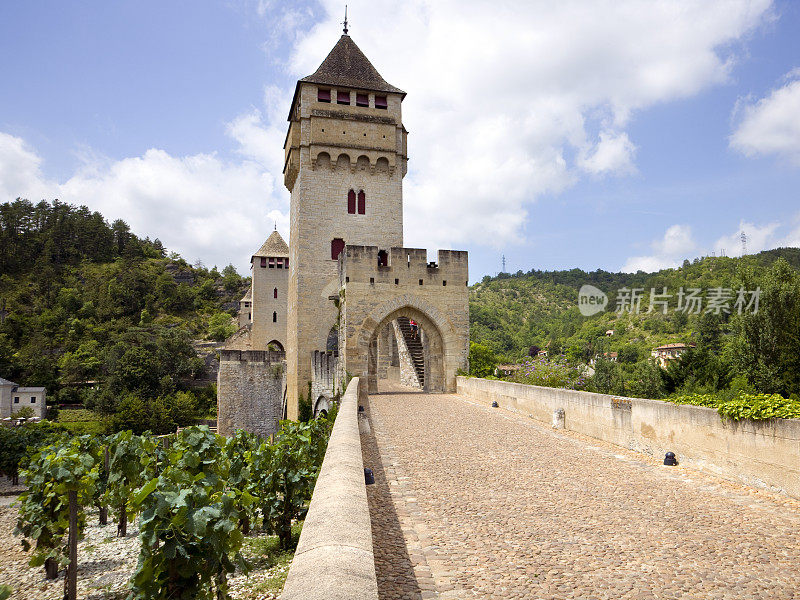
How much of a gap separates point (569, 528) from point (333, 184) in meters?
22.3

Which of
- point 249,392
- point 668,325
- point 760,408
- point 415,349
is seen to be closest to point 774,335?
point 415,349

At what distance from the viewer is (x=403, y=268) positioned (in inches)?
697

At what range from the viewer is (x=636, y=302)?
237 ft

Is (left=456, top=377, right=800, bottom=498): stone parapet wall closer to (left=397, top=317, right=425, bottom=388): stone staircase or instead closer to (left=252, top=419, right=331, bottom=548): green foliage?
(left=252, top=419, right=331, bottom=548): green foliage

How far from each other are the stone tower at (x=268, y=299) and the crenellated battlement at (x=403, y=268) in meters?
26.7

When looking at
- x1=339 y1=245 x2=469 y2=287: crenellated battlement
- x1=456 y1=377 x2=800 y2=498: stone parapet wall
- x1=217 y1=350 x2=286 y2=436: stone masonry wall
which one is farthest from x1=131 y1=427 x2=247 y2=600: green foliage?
x1=217 y1=350 x2=286 y2=436: stone masonry wall

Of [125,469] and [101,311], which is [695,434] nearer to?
[125,469]

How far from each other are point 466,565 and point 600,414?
5.86 m

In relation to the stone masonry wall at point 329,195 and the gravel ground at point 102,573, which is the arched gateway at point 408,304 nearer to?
the stone masonry wall at point 329,195

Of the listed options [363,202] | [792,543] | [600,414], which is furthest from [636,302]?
[792,543]

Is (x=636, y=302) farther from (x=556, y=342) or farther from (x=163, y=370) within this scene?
(x=163, y=370)

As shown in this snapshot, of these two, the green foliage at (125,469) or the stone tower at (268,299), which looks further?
the stone tower at (268,299)

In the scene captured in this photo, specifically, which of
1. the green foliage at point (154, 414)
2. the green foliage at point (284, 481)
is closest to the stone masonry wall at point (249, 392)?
the green foliage at point (154, 414)

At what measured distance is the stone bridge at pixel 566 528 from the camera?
320 centimetres
